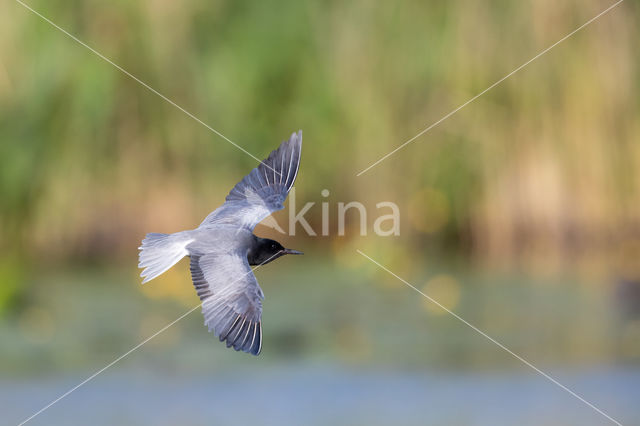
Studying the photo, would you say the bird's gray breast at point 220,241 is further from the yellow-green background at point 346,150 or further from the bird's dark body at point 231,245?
the yellow-green background at point 346,150

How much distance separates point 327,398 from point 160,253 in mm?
3168

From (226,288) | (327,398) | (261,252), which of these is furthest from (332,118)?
(226,288)

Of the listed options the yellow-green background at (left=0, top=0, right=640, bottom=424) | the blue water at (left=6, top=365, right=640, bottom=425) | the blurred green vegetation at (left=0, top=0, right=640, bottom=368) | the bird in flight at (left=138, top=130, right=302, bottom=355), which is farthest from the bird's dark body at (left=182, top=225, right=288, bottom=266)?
the blurred green vegetation at (left=0, top=0, right=640, bottom=368)

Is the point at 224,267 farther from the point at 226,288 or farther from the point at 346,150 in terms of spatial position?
the point at 346,150

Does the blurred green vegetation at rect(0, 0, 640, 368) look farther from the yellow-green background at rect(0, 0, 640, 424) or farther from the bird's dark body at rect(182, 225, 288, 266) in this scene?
the bird's dark body at rect(182, 225, 288, 266)

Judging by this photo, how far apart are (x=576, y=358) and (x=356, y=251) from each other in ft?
8.42

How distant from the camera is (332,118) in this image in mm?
8891

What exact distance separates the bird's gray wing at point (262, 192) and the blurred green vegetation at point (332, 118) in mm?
3771

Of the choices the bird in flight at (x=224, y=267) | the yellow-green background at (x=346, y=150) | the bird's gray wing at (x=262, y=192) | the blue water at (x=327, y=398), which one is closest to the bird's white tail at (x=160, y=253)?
the bird in flight at (x=224, y=267)

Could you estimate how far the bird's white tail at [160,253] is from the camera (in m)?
3.75

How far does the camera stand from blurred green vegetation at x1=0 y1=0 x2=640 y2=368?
8.49 metres

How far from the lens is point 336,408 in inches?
260

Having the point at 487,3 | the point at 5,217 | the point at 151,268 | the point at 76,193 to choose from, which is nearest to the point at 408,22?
the point at 487,3

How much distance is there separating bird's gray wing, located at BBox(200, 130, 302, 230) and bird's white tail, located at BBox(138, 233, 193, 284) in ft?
0.69
